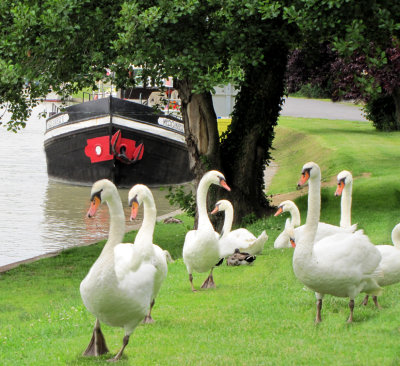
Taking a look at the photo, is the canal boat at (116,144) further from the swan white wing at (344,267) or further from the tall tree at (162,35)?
the swan white wing at (344,267)

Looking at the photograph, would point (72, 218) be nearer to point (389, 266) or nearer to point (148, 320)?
point (148, 320)

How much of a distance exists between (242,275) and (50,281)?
3760 mm

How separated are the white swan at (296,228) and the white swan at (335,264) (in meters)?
2.28

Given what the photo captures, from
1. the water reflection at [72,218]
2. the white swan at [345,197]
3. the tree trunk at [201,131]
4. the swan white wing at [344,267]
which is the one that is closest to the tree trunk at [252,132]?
the tree trunk at [201,131]

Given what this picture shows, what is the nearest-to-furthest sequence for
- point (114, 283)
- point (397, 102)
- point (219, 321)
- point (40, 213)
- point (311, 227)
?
point (114, 283), point (311, 227), point (219, 321), point (40, 213), point (397, 102)

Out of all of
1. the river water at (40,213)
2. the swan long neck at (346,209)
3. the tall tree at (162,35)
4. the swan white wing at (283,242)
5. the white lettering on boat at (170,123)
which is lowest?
the river water at (40,213)

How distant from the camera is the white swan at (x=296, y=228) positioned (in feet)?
36.2

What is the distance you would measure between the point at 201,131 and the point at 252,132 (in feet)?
4.38

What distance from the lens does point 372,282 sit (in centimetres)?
821

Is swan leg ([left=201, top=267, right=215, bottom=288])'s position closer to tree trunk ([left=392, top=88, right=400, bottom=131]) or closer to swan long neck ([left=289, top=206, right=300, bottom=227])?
swan long neck ([left=289, top=206, right=300, bottom=227])

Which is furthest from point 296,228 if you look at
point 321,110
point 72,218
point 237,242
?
point 321,110

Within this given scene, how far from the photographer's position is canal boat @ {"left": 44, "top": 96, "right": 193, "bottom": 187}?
3031 centimetres

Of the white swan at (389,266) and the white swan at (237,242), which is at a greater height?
the white swan at (389,266)

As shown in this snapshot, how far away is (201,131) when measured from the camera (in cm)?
1686
